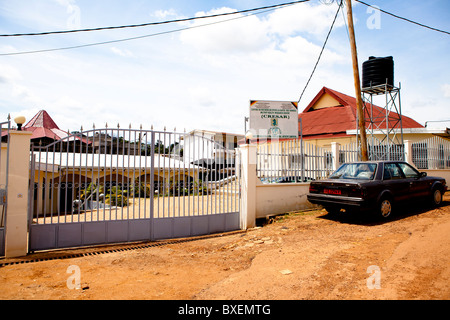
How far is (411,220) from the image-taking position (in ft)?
23.7

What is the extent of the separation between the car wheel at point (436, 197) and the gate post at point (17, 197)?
10.7 meters

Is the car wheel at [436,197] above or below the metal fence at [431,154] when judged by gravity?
below

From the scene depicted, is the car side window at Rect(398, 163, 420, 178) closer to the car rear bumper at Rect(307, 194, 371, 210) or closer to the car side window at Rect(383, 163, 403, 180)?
the car side window at Rect(383, 163, 403, 180)

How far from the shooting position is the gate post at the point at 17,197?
5203 millimetres

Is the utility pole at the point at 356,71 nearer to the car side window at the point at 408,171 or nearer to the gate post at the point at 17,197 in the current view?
the car side window at the point at 408,171

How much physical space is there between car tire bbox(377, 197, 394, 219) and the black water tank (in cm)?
794

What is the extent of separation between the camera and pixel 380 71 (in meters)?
13.2

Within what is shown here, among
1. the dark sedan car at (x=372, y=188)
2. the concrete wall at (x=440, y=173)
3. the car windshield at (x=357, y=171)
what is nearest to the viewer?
the dark sedan car at (x=372, y=188)

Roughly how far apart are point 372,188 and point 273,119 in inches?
162

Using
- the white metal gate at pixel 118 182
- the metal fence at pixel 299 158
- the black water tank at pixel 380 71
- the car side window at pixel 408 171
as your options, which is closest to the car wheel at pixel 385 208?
the car side window at pixel 408 171

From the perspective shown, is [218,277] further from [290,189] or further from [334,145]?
[334,145]

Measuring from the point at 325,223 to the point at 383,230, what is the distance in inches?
56.1

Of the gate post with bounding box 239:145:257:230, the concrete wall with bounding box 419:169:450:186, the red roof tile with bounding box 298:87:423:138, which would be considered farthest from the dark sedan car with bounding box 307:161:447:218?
the red roof tile with bounding box 298:87:423:138

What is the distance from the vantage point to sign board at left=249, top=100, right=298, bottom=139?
31.9 ft
